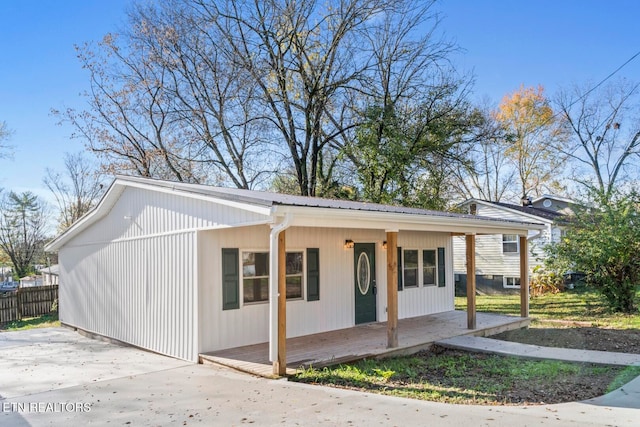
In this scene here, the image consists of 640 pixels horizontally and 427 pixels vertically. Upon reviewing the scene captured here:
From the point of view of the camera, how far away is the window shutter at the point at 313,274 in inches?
354

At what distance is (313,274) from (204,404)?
4.25 metres

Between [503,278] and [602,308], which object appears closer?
[602,308]

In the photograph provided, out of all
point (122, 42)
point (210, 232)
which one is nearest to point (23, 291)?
point (122, 42)

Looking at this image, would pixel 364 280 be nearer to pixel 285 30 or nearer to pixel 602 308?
pixel 602 308

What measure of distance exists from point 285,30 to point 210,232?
37.3 ft

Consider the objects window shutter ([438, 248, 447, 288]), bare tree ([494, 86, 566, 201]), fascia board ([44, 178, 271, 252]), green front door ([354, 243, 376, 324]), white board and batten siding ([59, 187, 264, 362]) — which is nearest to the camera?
fascia board ([44, 178, 271, 252])

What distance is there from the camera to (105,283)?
10.1 metres

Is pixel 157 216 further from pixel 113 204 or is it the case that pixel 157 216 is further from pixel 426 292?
pixel 426 292

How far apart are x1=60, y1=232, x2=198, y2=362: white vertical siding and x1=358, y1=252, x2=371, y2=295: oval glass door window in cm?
399

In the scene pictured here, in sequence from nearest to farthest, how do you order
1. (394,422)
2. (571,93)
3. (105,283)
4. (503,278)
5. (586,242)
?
(394,422) < (105,283) < (586,242) < (503,278) < (571,93)

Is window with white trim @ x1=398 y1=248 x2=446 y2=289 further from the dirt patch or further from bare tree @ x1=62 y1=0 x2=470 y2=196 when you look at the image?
bare tree @ x1=62 y1=0 x2=470 y2=196

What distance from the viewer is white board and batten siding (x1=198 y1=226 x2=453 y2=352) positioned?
755cm

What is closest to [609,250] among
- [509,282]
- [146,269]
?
[509,282]

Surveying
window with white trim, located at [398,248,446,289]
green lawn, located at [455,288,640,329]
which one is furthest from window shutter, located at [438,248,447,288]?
green lawn, located at [455,288,640,329]
